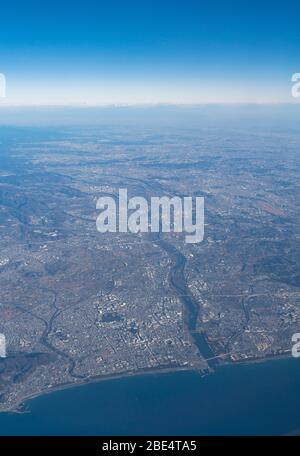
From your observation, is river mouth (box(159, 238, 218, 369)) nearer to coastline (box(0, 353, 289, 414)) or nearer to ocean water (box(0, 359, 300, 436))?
coastline (box(0, 353, 289, 414))

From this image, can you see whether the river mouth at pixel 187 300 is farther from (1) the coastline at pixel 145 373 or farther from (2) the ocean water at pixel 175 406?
(2) the ocean water at pixel 175 406

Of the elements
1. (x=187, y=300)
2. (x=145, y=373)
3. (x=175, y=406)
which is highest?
(x=187, y=300)

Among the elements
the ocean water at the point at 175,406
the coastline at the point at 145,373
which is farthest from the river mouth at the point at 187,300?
the ocean water at the point at 175,406

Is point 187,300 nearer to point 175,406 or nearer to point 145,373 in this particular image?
point 145,373

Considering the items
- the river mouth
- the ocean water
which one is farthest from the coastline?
the river mouth

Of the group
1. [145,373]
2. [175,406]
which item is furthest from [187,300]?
[175,406]

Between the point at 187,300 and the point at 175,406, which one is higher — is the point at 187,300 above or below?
above

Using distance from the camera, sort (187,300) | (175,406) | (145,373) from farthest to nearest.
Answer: (187,300), (145,373), (175,406)

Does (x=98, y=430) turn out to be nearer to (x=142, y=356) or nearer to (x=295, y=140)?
(x=142, y=356)

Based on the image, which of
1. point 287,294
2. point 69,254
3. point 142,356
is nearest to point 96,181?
point 69,254
